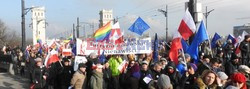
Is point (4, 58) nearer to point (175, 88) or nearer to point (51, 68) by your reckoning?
point (51, 68)

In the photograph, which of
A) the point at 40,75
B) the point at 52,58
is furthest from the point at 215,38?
the point at 40,75

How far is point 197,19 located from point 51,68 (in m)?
4.36

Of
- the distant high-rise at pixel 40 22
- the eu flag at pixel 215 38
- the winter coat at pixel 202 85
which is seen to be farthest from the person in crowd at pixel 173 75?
the distant high-rise at pixel 40 22

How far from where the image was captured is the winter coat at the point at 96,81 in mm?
8758

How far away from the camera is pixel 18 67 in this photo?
22.1 m

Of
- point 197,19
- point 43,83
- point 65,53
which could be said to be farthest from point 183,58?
point 65,53

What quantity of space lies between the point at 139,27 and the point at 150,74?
6.20 meters

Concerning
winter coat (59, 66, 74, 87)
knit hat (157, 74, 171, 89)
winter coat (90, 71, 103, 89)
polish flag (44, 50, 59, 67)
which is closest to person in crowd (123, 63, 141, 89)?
winter coat (90, 71, 103, 89)

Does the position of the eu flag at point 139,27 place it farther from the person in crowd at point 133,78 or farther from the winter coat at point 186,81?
the winter coat at point 186,81

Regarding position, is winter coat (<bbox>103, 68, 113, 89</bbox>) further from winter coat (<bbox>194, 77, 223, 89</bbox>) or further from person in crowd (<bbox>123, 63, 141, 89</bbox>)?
winter coat (<bbox>194, 77, 223, 89</bbox>)

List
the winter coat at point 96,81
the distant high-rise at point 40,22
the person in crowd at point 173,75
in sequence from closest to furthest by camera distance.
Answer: the person in crowd at point 173,75 < the winter coat at point 96,81 < the distant high-rise at point 40,22

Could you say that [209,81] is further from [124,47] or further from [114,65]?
[124,47]

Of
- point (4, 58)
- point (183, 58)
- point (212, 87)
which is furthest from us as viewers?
point (4, 58)

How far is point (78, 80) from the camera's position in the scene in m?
8.98
